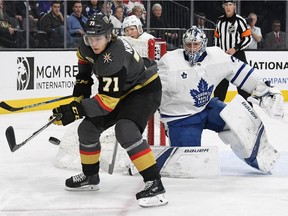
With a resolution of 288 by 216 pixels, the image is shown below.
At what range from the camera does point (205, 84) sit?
386 centimetres

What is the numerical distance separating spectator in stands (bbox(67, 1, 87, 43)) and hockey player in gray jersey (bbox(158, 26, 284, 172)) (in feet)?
13.1

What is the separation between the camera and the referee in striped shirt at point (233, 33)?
6074 mm

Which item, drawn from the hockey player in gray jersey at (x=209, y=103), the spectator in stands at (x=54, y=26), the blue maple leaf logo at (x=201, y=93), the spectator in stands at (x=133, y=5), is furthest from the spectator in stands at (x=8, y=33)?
the blue maple leaf logo at (x=201, y=93)

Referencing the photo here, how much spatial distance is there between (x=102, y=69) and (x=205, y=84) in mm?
963

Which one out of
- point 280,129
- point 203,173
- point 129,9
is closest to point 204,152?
point 203,173

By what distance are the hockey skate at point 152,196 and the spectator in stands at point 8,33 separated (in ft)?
14.5

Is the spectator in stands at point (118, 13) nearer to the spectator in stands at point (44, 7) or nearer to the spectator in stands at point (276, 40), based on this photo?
the spectator in stands at point (44, 7)

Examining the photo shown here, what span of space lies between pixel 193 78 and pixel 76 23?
13.6 ft

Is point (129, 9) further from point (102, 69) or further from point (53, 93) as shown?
point (102, 69)

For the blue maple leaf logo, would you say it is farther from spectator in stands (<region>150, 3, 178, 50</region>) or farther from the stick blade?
spectator in stands (<region>150, 3, 178, 50</region>)

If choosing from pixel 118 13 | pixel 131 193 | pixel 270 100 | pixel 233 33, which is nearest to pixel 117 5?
pixel 118 13

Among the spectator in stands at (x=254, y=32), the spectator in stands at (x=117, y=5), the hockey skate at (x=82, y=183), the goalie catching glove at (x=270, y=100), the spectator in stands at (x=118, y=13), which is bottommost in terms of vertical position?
the hockey skate at (x=82, y=183)

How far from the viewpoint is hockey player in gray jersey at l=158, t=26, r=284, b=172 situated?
3783 mm

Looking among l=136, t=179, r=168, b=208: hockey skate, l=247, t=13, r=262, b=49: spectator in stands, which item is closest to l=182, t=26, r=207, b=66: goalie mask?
l=136, t=179, r=168, b=208: hockey skate
